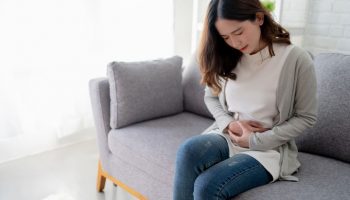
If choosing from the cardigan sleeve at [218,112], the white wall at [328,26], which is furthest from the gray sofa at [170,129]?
the white wall at [328,26]

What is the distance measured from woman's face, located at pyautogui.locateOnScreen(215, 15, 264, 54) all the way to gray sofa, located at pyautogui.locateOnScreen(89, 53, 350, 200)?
43 centimetres

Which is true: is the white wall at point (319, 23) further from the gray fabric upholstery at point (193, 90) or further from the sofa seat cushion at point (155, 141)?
the sofa seat cushion at point (155, 141)

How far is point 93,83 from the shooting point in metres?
1.55

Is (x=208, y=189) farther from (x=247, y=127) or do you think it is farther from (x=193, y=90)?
(x=193, y=90)

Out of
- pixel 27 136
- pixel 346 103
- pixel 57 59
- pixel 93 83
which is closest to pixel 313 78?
pixel 346 103

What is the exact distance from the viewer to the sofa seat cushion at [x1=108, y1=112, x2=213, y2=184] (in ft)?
4.18

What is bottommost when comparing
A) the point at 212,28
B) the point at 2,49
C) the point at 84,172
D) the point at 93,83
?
the point at 84,172

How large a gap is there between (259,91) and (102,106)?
2.55ft

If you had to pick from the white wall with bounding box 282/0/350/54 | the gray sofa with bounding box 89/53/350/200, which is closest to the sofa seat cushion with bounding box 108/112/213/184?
the gray sofa with bounding box 89/53/350/200

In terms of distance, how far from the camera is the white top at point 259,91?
1.04m

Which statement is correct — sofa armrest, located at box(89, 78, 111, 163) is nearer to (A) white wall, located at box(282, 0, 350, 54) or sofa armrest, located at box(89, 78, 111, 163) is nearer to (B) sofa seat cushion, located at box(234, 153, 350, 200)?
(B) sofa seat cushion, located at box(234, 153, 350, 200)

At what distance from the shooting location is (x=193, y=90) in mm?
1697

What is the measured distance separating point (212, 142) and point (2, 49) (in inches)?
53.8

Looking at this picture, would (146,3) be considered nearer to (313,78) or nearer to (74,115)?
(74,115)
